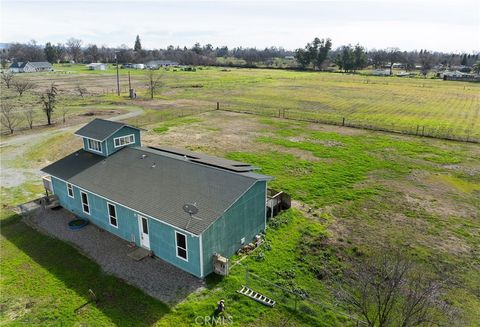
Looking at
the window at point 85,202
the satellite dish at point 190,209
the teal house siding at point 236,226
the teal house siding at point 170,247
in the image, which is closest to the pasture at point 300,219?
the teal house siding at point 236,226

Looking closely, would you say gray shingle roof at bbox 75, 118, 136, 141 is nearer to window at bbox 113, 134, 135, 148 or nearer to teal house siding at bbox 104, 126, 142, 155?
teal house siding at bbox 104, 126, 142, 155

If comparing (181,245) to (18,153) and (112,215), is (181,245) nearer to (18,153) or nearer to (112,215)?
(112,215)

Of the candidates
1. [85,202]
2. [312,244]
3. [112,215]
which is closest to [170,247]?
[112,215]

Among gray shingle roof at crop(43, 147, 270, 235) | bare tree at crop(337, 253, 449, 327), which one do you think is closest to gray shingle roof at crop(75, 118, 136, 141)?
gray shingle roof at crop(43, 147, 270, 235)

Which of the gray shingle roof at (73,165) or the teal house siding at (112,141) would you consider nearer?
the gray shingle roof at (73,165)

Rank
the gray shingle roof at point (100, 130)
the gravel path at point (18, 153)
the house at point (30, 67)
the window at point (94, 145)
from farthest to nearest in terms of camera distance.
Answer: the house at point (30, 67) → the gravel path at point (18, 153) → the window at point (94, 145) → the gray shingle roof at point (100, 130)

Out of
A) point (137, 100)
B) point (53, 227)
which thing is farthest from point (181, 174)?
point (137, 100)

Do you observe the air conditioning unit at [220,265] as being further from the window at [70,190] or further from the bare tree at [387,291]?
the window at [70,190]
